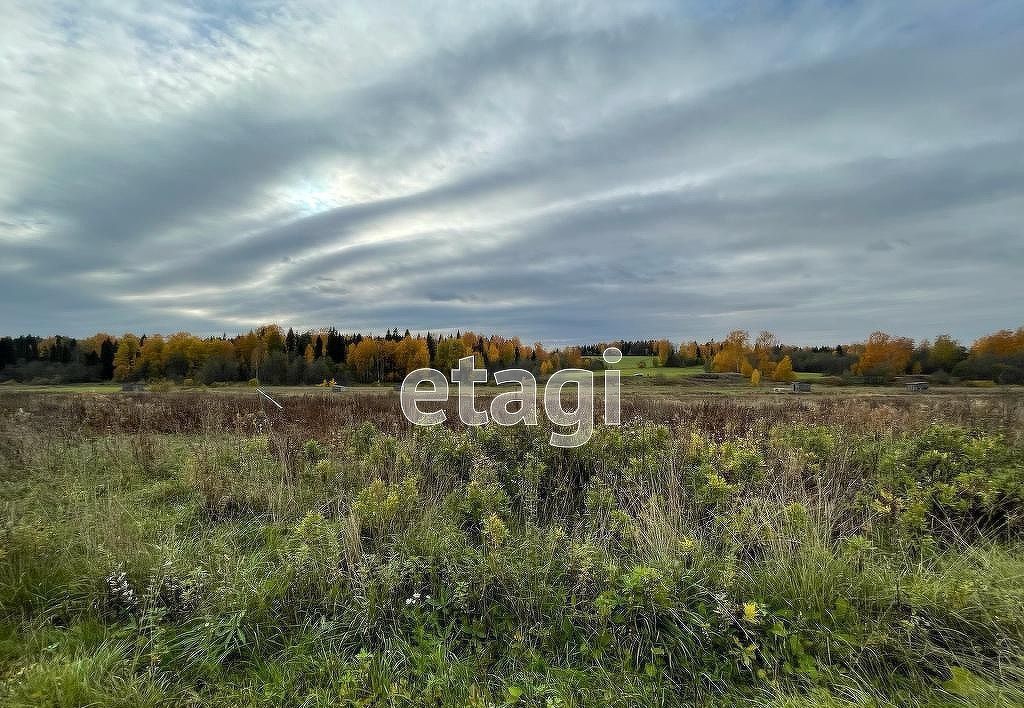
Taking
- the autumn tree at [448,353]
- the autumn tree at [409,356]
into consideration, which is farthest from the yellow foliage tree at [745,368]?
the autumn tree at [409,356]

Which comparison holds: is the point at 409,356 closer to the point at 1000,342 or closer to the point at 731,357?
the point at 731,357

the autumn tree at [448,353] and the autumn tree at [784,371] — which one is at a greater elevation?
the autumn tree at [448,353]

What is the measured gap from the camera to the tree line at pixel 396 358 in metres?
53.0

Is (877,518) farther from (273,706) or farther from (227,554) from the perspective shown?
(227,554)

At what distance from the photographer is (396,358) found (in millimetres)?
74188

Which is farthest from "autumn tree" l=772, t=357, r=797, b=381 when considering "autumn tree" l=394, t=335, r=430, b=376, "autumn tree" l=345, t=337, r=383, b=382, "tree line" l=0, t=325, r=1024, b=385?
"autumn tree" l=345, t=337, r=383, b=382

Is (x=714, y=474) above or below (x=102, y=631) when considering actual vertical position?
above

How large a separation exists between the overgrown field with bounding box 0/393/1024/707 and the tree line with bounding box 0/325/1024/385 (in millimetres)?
48269

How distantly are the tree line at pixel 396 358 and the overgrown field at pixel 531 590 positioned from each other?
1900 inches

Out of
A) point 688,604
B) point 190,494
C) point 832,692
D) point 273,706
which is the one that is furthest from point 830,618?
point 190,494

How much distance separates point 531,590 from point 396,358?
7327 centimetres

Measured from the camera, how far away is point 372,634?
3193 mm

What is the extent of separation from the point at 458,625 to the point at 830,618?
259 cm

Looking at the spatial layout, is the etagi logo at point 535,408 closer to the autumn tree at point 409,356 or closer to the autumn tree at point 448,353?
the autumn tree at point 448,353
